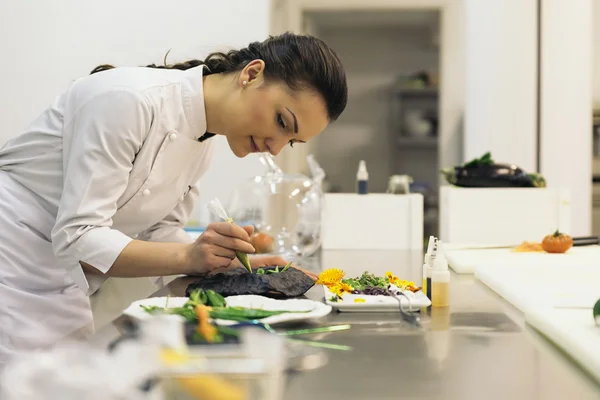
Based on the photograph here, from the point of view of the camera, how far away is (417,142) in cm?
602

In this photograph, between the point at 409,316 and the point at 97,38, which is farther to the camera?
the point at 97,38

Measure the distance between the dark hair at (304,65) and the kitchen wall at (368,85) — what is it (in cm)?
513

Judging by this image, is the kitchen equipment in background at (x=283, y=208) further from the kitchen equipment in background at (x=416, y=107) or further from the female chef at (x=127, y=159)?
the kitchen equipment in background at (x=416, y=107)

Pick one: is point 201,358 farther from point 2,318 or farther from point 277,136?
point 2,318

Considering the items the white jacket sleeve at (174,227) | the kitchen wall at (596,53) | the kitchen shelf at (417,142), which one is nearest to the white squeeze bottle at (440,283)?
the white jacket sleeve at (174,227)

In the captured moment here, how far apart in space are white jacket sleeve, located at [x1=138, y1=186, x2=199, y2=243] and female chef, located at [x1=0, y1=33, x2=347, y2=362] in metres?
0.12

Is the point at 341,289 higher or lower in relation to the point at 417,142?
lower

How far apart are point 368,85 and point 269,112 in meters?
5.41

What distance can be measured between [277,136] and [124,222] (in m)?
0.35

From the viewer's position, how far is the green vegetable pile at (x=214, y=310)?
82 cm

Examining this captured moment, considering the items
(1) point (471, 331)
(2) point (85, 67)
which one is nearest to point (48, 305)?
(1) point (471, 331)

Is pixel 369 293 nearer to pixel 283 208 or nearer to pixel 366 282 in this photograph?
pixel 366 282

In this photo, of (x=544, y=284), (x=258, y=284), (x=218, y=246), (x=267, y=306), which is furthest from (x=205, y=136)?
(x=544, y=284)

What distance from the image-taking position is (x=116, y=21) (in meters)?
2.92
